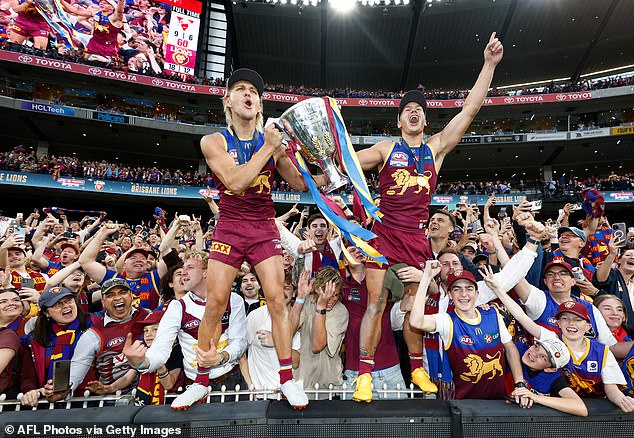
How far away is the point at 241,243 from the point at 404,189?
60.3 inches

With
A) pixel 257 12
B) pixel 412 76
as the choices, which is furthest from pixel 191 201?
pixel 412 76

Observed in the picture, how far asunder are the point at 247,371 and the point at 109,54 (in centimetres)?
Answer: 2981

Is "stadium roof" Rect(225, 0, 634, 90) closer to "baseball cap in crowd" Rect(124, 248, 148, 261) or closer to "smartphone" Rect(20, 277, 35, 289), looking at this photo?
"baseball cap in crowd" Rect(124, 248, 148, 261)

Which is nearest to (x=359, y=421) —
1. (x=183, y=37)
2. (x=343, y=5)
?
(x=343, y=5)

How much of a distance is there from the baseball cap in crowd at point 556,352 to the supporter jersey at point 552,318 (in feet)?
1.85

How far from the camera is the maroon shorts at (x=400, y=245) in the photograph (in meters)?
3.15

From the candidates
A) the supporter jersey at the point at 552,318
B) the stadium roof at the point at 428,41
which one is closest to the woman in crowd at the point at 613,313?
the supporter jersey at the point at 552,318

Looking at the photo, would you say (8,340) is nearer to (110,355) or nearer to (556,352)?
(110,355)

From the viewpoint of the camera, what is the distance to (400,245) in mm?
3176

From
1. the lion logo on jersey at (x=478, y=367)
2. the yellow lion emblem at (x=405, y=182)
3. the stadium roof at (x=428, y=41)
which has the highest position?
the stadium roof at (x=428, y=41)

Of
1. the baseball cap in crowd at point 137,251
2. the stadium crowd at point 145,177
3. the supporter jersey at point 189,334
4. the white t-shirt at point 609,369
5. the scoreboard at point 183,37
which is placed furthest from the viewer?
the scoreboard at point 183,37

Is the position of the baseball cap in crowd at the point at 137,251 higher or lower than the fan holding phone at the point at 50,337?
higher

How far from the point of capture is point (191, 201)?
84.0 feet

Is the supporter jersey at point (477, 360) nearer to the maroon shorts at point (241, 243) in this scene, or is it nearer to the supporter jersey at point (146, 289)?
the maroon shorts at point (241, 243)
